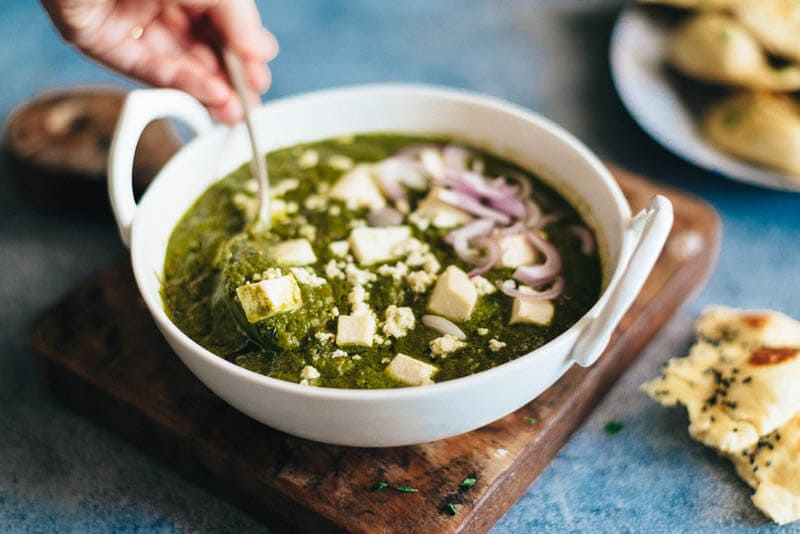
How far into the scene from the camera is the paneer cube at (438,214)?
2.87 metres

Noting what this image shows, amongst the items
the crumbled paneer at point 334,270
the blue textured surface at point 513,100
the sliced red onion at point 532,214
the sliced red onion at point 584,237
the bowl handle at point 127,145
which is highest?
the bowl handle at point 127,145

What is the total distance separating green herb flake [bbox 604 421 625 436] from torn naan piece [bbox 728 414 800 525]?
338mm

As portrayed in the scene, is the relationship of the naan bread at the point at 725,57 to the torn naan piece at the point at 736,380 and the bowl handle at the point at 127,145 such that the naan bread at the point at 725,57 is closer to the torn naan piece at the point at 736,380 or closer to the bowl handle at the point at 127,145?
the torn naan piece at the point at 736,380

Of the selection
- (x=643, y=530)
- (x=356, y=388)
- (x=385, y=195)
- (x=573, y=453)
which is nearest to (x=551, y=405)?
(x=573, y=453)

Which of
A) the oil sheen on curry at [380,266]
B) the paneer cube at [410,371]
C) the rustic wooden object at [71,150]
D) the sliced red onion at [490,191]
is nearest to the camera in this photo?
the paneer cube at [410,371]

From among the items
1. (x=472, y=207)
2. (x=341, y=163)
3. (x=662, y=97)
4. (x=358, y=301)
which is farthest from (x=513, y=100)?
(x=358, y=301)

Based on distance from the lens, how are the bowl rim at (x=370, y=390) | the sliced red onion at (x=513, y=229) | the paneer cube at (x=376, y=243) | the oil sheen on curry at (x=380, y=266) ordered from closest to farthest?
the bowl rim at (x=370, y=390) < the oil sheen on curry at (x=380, y=266) < the paneer cube at (x=376, y=243) < the sliced red onion at (x=513, y=229)

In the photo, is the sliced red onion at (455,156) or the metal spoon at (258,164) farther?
the sliced red onion at (455,156)

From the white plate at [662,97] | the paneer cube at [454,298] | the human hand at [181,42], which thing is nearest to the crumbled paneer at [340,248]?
the paneer cube at [454,298]

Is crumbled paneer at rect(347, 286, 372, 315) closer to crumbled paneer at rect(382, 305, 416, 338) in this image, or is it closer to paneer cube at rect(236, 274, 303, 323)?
crumbled paneer at rect(382, 305, 416, 338)

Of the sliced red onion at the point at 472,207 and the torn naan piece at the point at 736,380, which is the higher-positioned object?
the sliced red onion at the point at 472,207

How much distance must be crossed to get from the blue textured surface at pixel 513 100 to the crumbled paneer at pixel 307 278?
2.34 ft

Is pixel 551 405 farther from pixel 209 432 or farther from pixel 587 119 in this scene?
pixel 587 119

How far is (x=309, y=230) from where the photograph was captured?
2.84 meters
